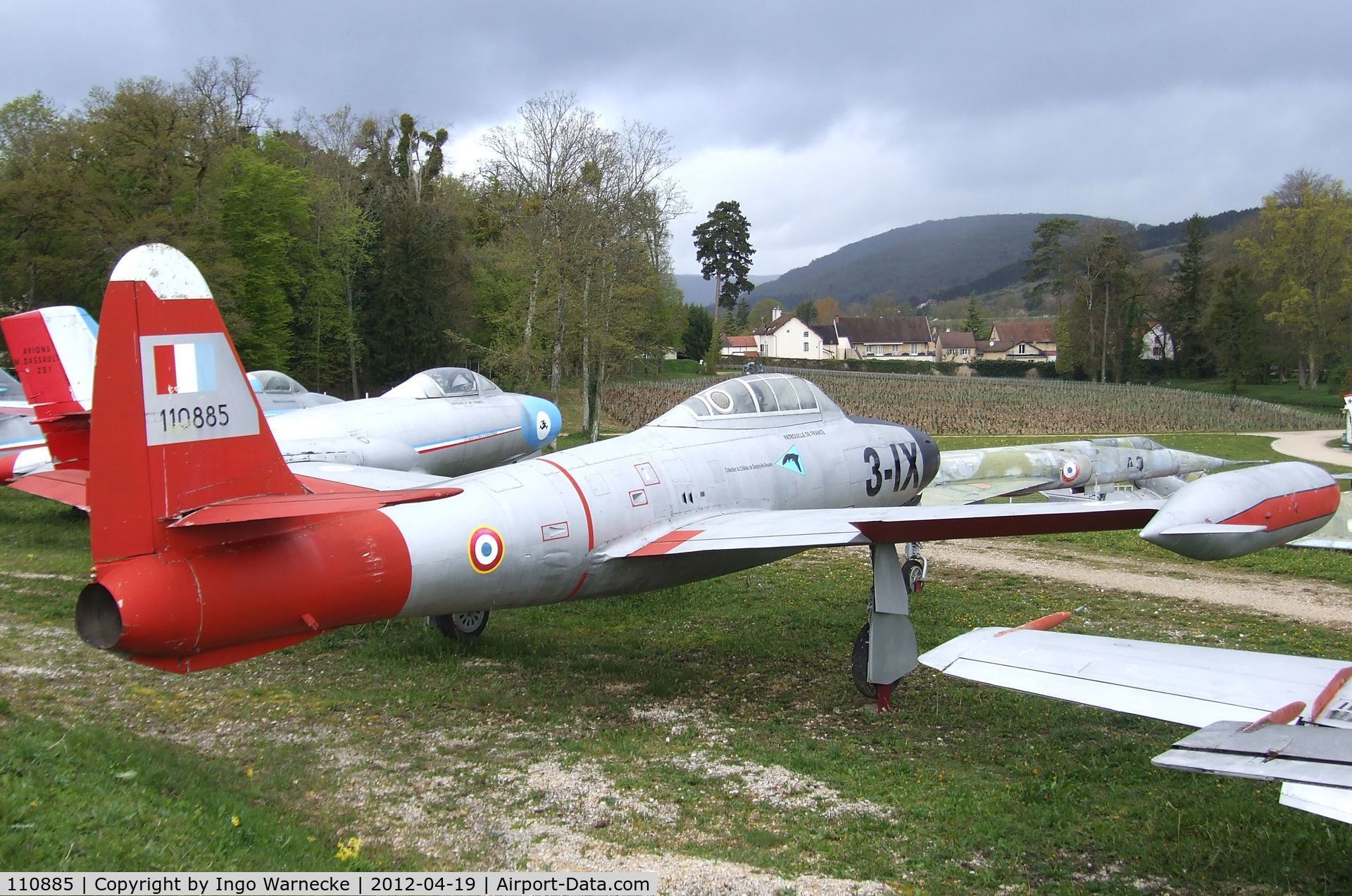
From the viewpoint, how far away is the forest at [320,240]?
33188 mm

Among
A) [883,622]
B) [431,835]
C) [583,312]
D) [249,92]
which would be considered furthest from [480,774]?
[249,92]

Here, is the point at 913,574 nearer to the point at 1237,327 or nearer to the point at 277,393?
the point at 277,393

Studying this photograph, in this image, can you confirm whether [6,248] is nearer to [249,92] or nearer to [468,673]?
[249,92]

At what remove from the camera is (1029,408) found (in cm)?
4738

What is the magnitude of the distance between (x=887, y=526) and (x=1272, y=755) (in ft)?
15.1

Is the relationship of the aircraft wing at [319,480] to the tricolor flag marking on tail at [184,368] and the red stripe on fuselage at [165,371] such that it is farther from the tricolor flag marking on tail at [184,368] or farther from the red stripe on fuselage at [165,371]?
the red stripe on fuselage at [165,371]

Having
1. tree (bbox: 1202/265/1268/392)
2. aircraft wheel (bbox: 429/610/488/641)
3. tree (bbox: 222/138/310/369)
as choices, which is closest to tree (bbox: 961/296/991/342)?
tree (bbox: 1202/265/1268/392)

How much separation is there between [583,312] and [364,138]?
4200 cm

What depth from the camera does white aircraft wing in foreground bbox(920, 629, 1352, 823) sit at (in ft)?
12.7

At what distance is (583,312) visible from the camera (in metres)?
36.4

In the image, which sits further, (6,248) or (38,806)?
(6,248)

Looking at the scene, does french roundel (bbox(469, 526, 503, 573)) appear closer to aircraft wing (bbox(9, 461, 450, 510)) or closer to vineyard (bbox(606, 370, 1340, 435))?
aircraft wing (bbox(9, 461, 450, 510))

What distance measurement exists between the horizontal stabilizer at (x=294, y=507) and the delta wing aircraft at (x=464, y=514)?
0.07 ft

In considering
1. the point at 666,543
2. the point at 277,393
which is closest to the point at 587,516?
the point at 666,543
